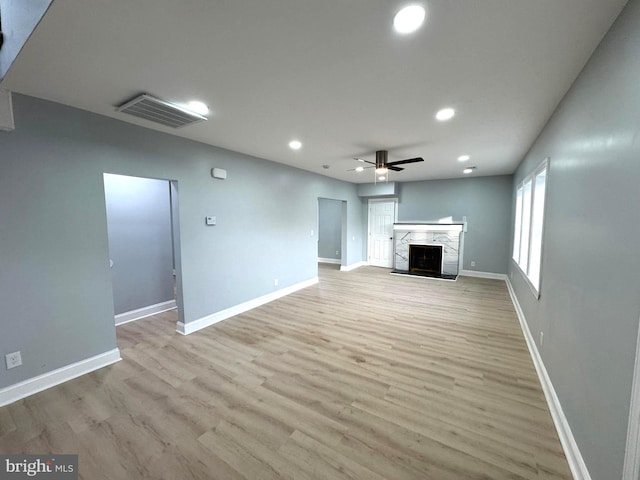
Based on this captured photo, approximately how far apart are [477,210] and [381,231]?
2.64 metres

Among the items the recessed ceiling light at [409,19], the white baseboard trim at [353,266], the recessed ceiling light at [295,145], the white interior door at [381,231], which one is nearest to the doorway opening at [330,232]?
the white baseboard trim at [353,266]

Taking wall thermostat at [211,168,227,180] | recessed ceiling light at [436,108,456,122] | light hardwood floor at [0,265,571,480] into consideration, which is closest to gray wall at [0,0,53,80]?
wall thermostat at [211,168,227,180]

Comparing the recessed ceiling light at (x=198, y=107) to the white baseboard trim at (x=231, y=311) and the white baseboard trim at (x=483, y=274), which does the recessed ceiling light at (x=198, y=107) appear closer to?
the white baseboard trim at (x=231, y=311)

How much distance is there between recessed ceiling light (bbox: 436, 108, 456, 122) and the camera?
246 centimetres

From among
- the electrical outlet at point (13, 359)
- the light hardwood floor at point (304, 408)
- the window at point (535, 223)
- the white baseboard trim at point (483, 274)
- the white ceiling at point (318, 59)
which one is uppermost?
the white ceiling at point (318, 59)

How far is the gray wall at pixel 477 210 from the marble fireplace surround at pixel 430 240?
25cm

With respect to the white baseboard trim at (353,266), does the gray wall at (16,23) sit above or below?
above

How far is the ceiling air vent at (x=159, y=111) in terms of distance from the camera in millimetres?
2211

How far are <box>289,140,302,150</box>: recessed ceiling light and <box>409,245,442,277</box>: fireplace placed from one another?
4.90m

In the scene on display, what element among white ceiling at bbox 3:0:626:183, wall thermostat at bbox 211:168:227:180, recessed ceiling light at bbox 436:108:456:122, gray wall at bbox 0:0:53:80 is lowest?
wall thermostat at bbox 211:168:227:180

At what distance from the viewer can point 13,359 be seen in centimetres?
216

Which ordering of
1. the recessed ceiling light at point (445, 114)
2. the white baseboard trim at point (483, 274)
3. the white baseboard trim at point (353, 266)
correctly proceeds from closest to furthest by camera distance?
the recessed ceiling light at point (445, 114), the white baseboard trim at point (483, 274), the white baseboard trim at point (353, 266)

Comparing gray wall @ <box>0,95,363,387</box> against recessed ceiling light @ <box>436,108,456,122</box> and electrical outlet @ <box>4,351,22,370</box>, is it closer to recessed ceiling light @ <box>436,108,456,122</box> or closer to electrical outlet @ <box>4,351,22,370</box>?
electrical outlet @ <box>4,351,22,370</box>

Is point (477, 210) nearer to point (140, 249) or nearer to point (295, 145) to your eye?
point (295, 145)
